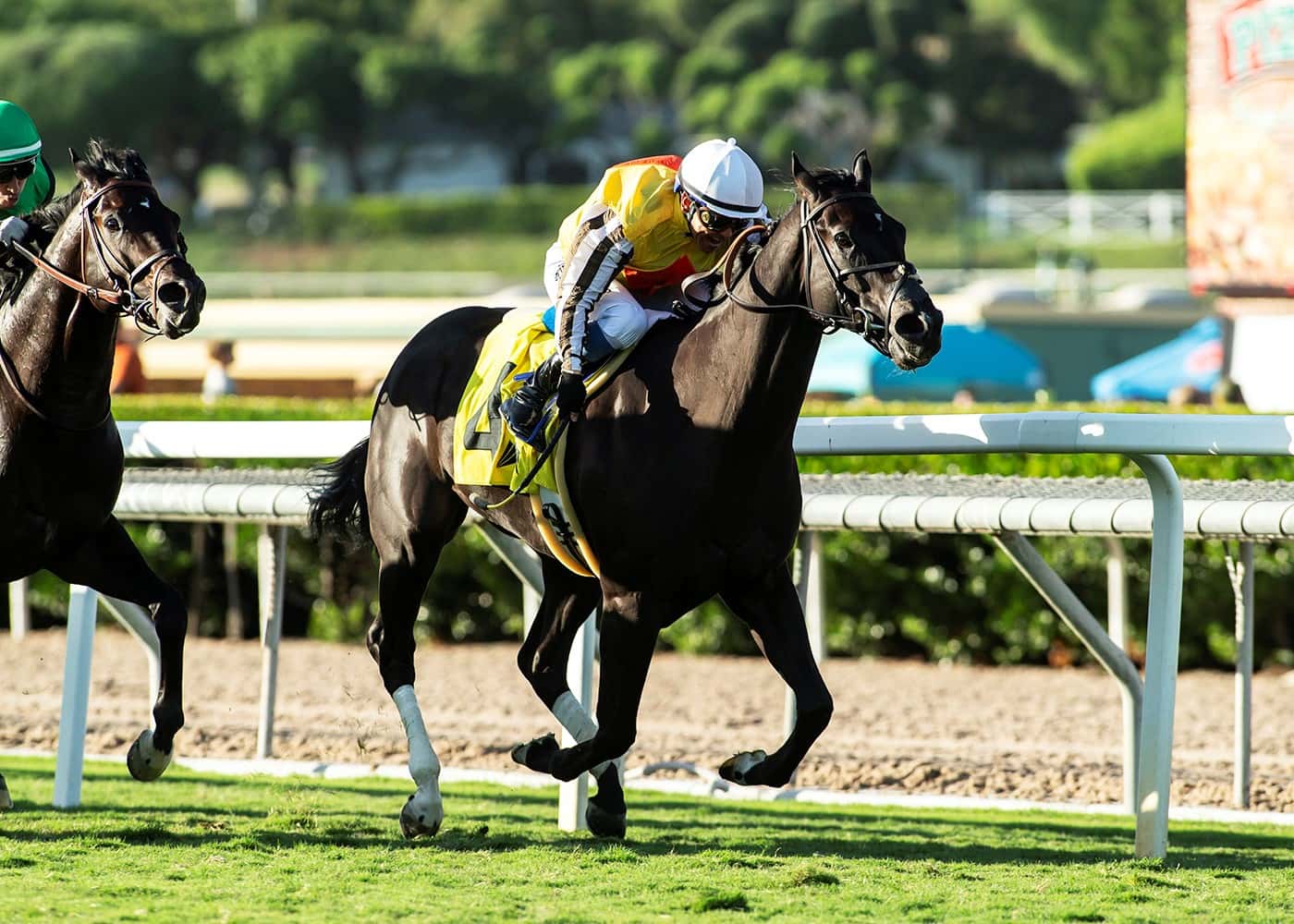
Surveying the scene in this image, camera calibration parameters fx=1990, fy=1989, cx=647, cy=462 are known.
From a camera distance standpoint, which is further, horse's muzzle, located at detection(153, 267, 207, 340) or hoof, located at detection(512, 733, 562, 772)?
hoof, located at detection(512, 733, 562, 772)

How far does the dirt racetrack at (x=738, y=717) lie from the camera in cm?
693

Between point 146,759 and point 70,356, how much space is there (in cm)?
109

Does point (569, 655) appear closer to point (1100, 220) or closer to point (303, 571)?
point (303, 571)

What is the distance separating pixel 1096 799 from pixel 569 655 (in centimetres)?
196

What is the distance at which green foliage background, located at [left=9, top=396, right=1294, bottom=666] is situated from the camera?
9.34 meters

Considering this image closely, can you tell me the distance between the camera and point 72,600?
18.9 feet

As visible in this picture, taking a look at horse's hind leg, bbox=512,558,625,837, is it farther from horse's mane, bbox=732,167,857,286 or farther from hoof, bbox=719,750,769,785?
horse's mane, bbox=732,167,857,286

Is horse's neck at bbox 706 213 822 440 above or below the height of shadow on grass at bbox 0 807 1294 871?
above

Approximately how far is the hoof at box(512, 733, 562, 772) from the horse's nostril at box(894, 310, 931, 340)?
1.65 m

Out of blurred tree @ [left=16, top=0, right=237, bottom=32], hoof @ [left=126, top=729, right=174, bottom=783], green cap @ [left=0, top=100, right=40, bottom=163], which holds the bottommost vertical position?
hoof @ [left=126, top=729, right=174, bottom=783]

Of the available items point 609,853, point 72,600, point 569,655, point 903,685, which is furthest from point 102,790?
point 903,685

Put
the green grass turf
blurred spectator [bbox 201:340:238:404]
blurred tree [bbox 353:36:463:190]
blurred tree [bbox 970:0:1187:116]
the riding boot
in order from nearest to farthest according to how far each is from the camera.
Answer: the green grass turf, the riding boot, blurred spectator [bbox 201:340:238:404], blurred tree [bbox 970:0:1187:116], blurred tree [bbox 353:36:463:190]

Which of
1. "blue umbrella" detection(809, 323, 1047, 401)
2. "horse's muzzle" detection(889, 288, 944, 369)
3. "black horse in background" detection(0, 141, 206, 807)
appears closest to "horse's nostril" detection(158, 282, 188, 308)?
"black horse in background" detection(0, 141, 206, 807)

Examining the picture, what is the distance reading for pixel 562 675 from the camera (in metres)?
5.36
